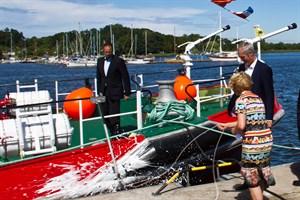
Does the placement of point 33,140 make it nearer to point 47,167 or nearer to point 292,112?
point 47,167

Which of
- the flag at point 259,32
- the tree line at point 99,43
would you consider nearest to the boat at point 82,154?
the flag at point 259,32

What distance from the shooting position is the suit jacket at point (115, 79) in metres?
6.65

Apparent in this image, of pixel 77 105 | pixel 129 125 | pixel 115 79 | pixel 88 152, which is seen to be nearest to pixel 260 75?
pixel 88 152

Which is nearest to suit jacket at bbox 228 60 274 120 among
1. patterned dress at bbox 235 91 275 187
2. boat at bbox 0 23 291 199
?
patterned dress at bbox 235 91 275 187

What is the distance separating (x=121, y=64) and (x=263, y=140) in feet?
10.9

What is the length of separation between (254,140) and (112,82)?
11.0ft

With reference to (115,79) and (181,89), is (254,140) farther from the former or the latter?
(181,89)

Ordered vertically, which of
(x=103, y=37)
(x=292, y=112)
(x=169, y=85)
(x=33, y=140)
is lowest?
(x=292, y=112)

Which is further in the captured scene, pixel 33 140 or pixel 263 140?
pixel 33 140

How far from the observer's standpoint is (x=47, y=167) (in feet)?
17.9

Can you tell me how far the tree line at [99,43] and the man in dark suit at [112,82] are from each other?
249 feet

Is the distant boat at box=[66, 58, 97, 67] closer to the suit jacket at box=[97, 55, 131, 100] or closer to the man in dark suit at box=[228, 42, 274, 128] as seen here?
the suit jacket at box=[97, 55, 131, 100]

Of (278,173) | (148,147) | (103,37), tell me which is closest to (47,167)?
(148,147)

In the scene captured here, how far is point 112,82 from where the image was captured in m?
6.71
